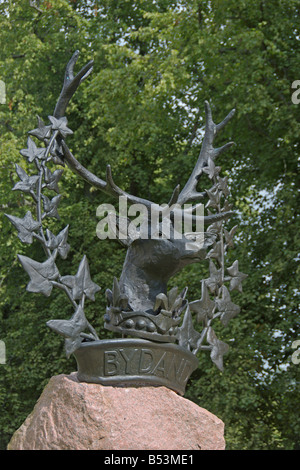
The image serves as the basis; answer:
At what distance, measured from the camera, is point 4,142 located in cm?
1082

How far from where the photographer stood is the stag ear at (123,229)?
3.93m

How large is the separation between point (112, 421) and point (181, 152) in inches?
380

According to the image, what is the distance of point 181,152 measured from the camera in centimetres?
1273

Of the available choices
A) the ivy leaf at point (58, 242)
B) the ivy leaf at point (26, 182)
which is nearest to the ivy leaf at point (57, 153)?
the ivy leaf at point (26, 182)

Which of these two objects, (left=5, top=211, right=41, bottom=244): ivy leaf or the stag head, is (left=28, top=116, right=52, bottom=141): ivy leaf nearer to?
the stag head

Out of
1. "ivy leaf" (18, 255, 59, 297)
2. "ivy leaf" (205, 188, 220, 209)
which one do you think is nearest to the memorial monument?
"ivy leaf" (18, 255, 59, 297)

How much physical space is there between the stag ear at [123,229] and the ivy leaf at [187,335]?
617 millimetres

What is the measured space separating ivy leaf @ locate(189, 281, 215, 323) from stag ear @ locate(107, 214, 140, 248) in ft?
2.25

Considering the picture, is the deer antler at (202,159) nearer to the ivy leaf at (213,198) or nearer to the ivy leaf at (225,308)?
the ivy leaf at (213,198)

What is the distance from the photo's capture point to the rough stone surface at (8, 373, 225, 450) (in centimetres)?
344

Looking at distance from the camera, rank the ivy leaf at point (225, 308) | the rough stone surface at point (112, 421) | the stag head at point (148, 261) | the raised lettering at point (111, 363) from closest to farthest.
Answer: the rough stone surface at point (112, 421) → the raised lettering at point (111, 363) → the stag head at point (148, 261) → the ivy leaf at point (225, 308)

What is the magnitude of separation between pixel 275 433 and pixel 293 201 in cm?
365
